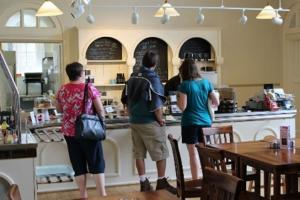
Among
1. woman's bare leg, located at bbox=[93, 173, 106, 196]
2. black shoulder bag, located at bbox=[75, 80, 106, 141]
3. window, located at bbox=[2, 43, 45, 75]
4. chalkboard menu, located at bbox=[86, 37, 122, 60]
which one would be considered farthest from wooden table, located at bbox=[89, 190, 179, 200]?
window, located at bbox=[2, 43, 45, 75]

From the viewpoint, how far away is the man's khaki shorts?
190 inches

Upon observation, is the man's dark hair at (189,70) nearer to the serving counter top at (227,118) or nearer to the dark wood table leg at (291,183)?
the serving counter top at (227,118)

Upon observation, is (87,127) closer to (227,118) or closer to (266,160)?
(266,160)

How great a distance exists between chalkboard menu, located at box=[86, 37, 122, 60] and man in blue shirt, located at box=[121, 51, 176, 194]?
124 inches

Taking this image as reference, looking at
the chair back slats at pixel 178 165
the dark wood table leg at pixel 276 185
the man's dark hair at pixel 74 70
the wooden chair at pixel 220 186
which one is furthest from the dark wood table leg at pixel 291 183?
the man's dark hair at pixel 74 70

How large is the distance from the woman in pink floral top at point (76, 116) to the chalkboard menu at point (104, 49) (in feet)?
12.2

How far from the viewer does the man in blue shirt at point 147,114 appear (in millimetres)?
4754

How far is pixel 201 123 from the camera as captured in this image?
474cm

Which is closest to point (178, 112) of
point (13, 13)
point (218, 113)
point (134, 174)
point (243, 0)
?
point (218, 113)

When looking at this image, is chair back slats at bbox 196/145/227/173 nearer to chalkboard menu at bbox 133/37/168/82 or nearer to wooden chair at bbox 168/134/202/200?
wooden chair at bbox 168/134/202/200

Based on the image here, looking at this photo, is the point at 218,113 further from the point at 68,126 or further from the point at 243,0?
the point at 243,0

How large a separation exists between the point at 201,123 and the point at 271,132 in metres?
1.74

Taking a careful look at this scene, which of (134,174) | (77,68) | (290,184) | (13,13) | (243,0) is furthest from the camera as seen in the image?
(243,0)

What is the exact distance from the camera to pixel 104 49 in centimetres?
802
